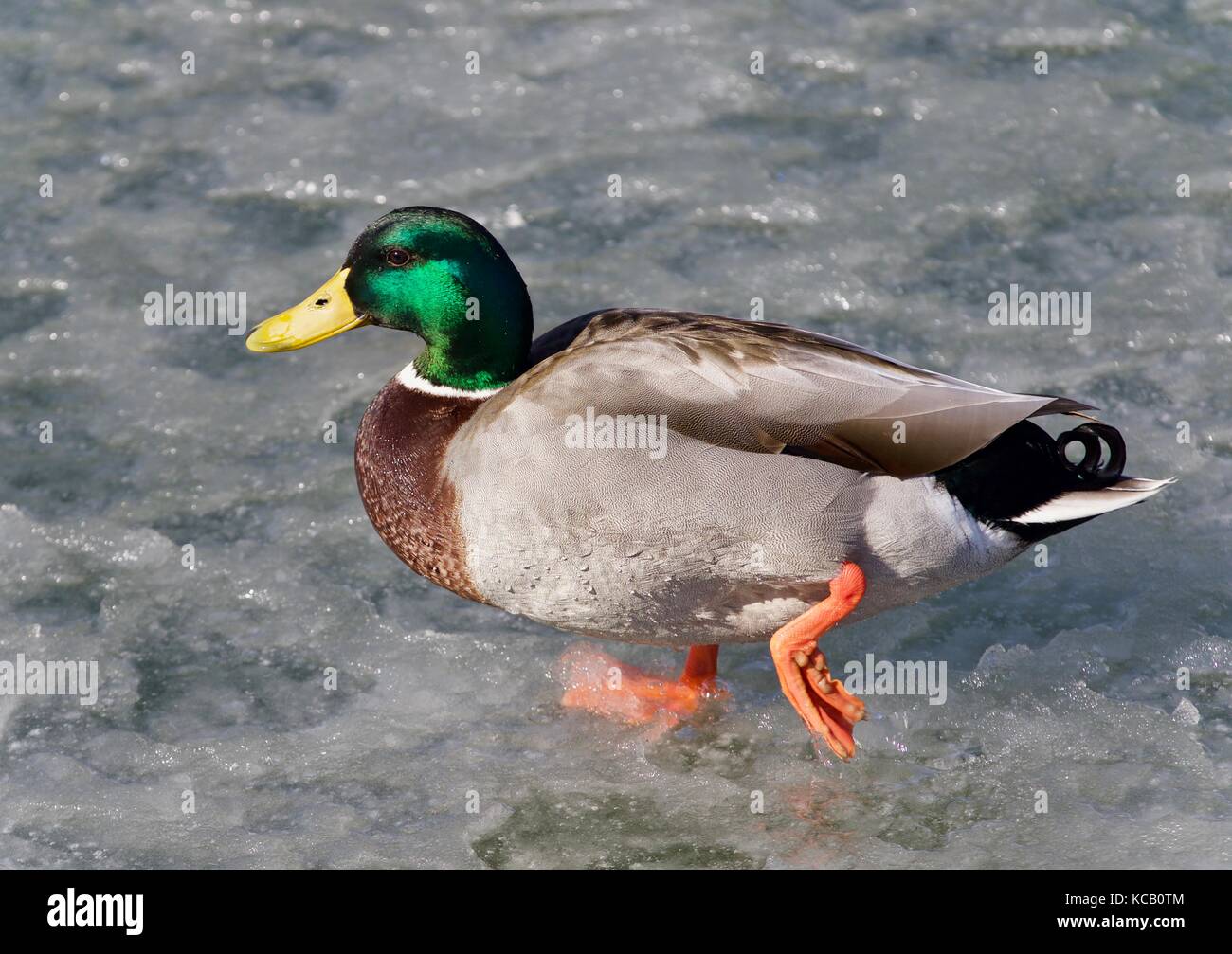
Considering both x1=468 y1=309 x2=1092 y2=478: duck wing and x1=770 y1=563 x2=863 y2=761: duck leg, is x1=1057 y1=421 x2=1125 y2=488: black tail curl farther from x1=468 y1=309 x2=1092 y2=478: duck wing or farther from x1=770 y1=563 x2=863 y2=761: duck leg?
x1=770 y1=563 x2=863 y2=761: duck leg

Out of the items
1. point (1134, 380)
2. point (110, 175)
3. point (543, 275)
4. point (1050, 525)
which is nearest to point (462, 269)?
point (1050, 525)

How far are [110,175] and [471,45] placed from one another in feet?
5.82

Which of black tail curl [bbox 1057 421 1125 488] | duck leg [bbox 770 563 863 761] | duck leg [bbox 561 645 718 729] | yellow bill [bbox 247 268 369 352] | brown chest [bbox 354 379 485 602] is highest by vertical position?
yellow bill [bbox 247 268 369 352]

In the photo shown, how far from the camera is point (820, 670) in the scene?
13.5 ft

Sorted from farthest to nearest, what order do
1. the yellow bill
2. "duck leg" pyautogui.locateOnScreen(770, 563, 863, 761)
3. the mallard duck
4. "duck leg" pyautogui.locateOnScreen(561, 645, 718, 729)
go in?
"duck leg" pyautogui.locateOnScreen(561, 645, 718, 729) < the yellow bill < "duck leg" pyautogui.locateOnScreen(770, 563, 863, 761) < the mallard duck

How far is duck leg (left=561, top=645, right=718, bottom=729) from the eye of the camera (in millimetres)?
4504

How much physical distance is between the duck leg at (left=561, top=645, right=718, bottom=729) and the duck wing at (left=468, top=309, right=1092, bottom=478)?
0.92 metres

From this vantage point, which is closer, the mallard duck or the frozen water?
the mallard duck

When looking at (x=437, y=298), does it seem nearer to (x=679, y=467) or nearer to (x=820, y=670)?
(x=679, y=467)

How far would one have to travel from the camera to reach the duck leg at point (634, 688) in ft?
14.8

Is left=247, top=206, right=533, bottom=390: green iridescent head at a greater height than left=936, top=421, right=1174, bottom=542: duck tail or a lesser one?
greater

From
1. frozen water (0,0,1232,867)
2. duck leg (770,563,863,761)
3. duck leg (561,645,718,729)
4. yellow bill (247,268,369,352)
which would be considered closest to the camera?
duck leg (770,563,863,761)

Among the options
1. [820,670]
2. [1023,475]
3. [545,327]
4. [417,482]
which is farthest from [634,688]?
[545,327]

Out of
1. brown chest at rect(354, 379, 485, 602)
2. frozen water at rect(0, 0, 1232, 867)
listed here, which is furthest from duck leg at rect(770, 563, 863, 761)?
brown chest at rect(354, 379, 485, 602)
